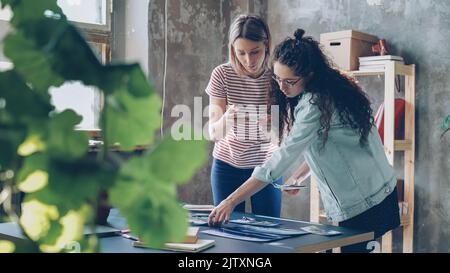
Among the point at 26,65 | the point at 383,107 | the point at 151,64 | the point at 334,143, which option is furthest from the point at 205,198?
the point at 26,65

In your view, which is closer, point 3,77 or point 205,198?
point 3,77

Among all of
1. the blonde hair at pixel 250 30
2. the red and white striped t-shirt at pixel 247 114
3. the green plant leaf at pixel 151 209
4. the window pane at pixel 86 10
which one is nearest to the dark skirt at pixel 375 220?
the red and white striped t-shirt at pixel 247 114

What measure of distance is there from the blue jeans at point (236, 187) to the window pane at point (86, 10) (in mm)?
1595

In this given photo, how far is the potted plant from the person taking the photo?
1.00 feet

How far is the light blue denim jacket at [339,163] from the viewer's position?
204cm

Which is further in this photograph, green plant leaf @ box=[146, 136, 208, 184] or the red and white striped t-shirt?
the red and white striped t-shirt

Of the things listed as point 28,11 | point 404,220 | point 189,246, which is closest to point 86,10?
point 404,220

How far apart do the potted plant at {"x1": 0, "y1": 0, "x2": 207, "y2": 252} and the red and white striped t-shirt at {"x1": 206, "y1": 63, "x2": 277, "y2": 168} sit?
95.8 inches

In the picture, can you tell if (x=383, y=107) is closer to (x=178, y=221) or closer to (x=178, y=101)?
(x=178, y=101)

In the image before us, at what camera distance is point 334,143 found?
2.08m

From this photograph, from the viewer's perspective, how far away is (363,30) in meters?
3.87

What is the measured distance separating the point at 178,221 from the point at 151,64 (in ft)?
12.0

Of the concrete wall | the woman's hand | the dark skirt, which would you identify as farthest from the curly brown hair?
the concrete wall

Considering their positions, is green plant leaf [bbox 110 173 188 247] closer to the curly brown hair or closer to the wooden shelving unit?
the curly brown hair
